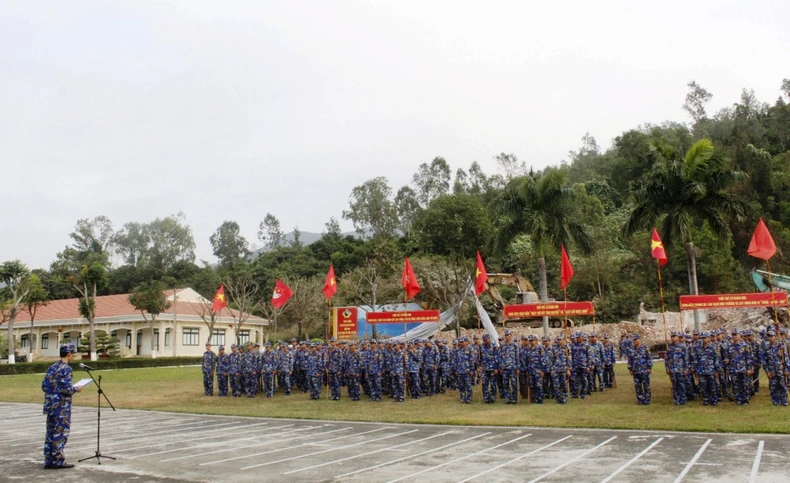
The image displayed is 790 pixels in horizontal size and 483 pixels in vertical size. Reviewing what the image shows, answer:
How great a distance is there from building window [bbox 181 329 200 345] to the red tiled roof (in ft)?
4.37

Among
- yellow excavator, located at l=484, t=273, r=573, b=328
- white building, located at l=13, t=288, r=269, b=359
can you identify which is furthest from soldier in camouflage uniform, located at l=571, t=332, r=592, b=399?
white building, located at l=13, t=288, r=269, b=359

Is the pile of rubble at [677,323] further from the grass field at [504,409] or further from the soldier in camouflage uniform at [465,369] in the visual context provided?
the soldier in camouflage uniform at [465,369]

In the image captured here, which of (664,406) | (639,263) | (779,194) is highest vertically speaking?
(779,194)

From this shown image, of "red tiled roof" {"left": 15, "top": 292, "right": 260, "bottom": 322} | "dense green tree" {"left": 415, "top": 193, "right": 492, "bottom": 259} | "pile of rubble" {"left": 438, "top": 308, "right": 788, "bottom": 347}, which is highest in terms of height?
"dense green tree" {"left": 415, "top": 193, "right": 492, "bottom": 259}

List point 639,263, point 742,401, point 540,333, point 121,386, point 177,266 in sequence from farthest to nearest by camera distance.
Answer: point 177,266 < point 639,263 < point 540,333 < point 121,386 < point 742,401

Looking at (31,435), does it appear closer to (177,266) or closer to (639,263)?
(639,263)

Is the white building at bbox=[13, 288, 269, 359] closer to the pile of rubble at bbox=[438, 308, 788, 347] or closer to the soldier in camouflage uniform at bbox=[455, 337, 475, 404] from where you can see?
the pile of rubble at bbox=[438, 308, 788, 347]

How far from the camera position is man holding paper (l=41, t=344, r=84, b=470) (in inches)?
358

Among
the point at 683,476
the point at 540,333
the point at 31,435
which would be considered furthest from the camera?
the point at 540,333

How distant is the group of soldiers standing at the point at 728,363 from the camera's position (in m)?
13.7

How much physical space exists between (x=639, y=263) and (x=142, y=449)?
35.6 m

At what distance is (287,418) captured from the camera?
48.6 ft

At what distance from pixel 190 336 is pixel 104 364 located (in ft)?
39.3

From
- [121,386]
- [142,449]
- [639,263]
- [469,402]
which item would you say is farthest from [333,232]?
[142,449]
